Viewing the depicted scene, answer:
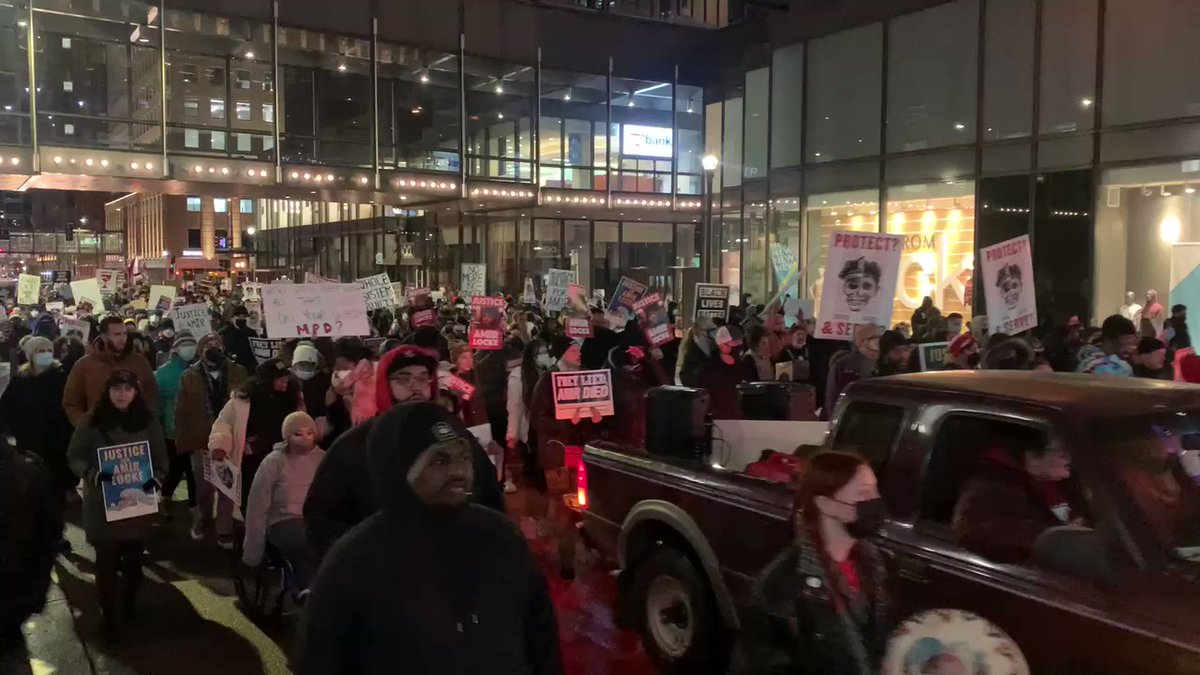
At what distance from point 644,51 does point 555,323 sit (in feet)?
53.6

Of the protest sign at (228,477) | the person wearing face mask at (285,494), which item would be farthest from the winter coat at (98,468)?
the person wearing face mask at (285,494)

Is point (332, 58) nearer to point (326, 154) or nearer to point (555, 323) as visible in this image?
point (326, 154)

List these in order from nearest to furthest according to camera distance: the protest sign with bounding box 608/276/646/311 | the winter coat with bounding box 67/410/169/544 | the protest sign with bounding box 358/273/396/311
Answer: the winter coat with bounding box 67/410/169/544, the protest sign with bounding box 608/276/646/311, the protest sign with bounding box 358/273/396/311

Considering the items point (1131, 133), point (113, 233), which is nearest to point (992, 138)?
point (1131, 133)

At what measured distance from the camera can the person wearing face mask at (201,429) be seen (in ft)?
26.6

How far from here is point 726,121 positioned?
86.4 ft

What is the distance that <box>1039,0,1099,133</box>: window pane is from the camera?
54.7 feet

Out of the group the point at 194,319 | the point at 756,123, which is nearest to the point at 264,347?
the point at 194,319

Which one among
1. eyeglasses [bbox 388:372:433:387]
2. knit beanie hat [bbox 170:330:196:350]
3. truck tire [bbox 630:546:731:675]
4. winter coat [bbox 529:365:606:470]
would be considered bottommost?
truck tire [bbox 630:546:731:675]

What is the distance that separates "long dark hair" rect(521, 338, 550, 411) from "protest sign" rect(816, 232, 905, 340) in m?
2.68

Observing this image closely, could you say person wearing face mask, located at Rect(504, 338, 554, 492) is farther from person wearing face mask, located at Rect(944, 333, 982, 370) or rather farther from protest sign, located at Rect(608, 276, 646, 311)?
protest sign, located at Rect(608, 276, 646, 311)

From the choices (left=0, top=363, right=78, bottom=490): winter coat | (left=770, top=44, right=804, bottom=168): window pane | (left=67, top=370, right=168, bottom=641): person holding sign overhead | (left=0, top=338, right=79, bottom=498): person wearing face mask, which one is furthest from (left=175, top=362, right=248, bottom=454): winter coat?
(left=770, top=44, right=804, bottom=168): window pane

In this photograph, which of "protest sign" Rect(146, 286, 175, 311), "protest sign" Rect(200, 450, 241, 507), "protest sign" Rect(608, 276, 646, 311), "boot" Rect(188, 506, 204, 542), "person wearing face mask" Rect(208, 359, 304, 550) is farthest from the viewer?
"protest sign" Rect(146, 286, 175, 311)

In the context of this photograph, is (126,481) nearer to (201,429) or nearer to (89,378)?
(201,429)
